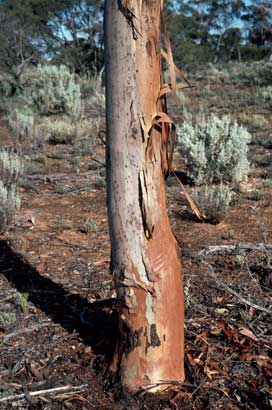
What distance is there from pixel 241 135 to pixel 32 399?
5.16 metres

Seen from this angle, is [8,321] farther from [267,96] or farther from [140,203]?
[267,96]

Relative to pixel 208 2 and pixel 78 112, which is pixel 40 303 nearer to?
pixel 78 112

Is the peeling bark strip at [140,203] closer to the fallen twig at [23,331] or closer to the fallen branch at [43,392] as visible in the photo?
the fallen branch at [43,392]

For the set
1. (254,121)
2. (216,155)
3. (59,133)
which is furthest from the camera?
(254,121)

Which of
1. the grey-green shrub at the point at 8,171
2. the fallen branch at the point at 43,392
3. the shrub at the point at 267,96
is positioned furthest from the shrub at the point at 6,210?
the shrub at the point at 267,96

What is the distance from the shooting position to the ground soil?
2670 millimetres

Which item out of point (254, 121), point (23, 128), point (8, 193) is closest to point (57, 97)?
point (23, 128)

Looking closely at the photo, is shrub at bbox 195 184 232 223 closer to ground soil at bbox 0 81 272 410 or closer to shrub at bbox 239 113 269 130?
ground soil at bbox 0 81 272 410

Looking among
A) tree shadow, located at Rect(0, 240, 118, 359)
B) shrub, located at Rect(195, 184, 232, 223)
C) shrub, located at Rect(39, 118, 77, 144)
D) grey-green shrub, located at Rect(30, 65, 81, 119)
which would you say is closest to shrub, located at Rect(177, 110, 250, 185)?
shrub, located at Rect(195, 184, 232, 223)

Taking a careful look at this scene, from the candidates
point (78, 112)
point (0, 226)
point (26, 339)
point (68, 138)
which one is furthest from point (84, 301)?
point (78, 112)

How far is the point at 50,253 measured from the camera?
466cm

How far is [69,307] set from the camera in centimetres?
359

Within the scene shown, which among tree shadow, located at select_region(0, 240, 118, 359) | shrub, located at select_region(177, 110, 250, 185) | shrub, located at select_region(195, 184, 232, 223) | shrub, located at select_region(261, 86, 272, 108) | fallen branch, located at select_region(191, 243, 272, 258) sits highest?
shrub, located at select_region(261, 86, 272, 108)

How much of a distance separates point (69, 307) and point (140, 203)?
143 cm
